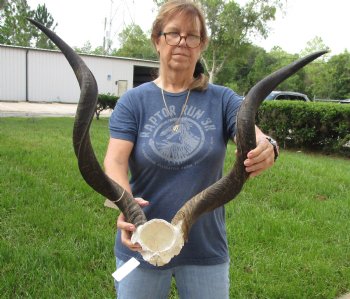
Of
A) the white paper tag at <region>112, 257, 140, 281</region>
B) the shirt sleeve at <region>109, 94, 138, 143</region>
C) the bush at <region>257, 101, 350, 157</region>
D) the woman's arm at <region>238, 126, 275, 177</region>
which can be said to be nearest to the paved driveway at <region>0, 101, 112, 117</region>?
the bush at <region>257, 101, 350, 157</region>

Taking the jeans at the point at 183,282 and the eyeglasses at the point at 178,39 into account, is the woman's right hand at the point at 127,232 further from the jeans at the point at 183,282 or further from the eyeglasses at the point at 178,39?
the eyeglasses at the point at 178,39

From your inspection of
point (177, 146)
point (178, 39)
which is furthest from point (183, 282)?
point (178, 39)

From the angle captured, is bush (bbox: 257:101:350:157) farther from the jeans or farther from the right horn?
the right horn

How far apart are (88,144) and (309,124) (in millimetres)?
11355

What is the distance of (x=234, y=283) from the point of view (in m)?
3.87

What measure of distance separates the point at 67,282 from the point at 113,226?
4.18 ft

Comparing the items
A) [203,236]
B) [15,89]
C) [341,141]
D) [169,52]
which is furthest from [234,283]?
[15,89]

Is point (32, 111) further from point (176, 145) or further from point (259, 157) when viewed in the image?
point (259, 157)

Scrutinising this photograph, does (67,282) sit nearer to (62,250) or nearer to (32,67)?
(62,250)

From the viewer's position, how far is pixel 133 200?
1.91m

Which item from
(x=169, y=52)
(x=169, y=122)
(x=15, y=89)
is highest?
(x=169, y=52)

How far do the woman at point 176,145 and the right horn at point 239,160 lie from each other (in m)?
0.29

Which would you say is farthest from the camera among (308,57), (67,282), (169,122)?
(67,282)

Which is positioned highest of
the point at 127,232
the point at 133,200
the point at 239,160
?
the point at 239,160
